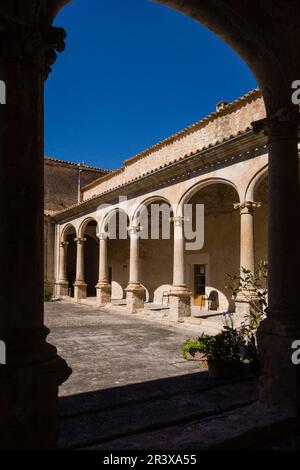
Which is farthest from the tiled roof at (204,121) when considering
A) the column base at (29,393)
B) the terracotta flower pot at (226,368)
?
the column base at (29,393)

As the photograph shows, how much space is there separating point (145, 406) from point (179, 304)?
715 centimetres

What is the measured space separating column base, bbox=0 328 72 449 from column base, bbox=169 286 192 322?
9037mm

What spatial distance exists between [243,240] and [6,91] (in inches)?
311

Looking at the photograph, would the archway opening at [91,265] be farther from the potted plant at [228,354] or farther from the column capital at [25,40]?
the column capital at [25,40]

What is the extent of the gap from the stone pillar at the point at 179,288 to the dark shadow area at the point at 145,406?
18.9 feet

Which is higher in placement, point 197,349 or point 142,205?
point 142,205

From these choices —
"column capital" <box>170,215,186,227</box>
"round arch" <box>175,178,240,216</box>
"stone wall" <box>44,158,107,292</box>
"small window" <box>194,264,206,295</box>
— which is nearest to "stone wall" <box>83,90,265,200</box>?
"round arch" <box>175,178,240,216</box>

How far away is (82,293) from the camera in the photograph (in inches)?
734

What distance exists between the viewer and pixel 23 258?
91.4 inches

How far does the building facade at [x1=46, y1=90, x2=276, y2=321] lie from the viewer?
9688mm

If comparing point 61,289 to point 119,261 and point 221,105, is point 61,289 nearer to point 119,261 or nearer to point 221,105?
point 119,261

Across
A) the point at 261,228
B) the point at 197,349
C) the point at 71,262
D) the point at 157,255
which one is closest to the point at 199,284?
the point at 157,255

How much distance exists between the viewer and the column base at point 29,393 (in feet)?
7.20
